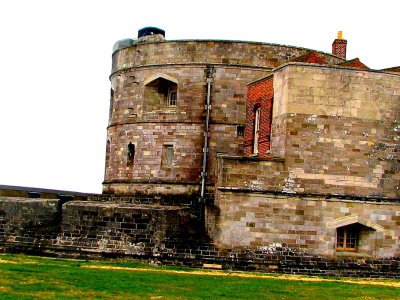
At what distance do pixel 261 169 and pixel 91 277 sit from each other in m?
7.33

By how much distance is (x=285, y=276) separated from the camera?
18578 millimetres

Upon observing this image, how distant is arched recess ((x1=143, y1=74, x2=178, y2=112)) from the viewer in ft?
89.3

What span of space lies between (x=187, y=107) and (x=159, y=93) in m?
1.58

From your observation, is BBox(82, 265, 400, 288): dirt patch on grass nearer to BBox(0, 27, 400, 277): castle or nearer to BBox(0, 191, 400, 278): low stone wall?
BBox(0, 191, 400, 278): low stone wall

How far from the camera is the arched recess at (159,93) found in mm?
27219

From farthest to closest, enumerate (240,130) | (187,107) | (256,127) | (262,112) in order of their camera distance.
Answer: (187,107)
(240,130)
(256,127)
(262,112)

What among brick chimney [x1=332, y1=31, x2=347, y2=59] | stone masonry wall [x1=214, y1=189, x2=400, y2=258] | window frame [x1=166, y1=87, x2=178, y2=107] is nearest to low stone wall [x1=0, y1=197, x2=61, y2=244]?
stone masonry wall [x1=214, y1=189, x2=400, y2=258]

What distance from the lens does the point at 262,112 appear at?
22.6 m

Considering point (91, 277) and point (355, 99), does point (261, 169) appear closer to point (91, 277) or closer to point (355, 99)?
point (355, 99)

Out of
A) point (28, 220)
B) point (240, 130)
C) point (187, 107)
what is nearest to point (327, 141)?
point (240, 130)

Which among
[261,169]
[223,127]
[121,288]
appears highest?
[223,127]

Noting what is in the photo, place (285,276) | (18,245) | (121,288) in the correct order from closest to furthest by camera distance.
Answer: (121,288)
(285,276)
(18,245)

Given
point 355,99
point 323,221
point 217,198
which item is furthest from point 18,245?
point 355,99

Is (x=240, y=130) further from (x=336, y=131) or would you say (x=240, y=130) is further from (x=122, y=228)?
(x=122, y=228)
